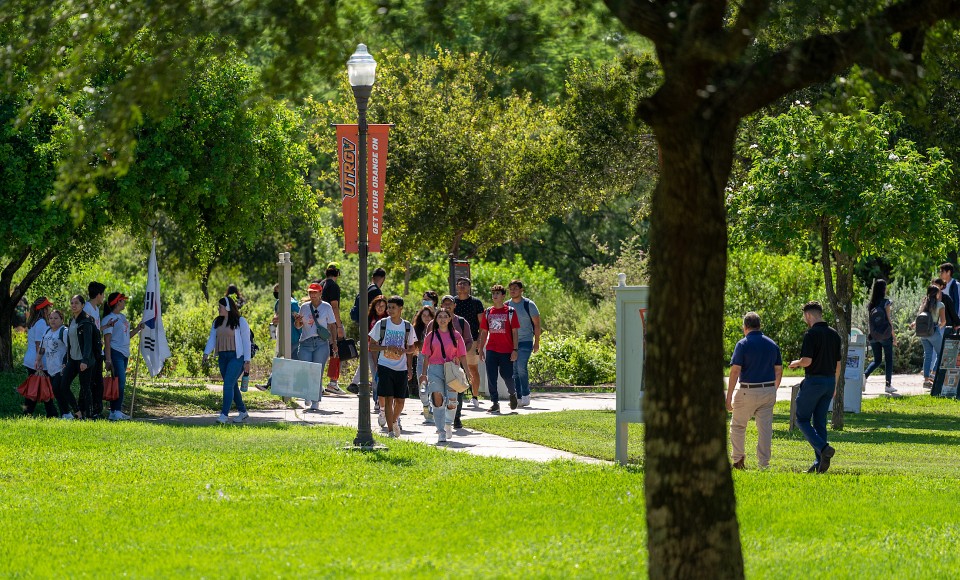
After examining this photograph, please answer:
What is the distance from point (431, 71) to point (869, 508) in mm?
17452

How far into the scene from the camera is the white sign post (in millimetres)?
12555

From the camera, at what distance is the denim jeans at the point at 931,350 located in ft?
75.2

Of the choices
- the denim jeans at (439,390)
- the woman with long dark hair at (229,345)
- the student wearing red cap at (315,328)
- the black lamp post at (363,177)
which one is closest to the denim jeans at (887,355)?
the student wearing red cap at (315,328)

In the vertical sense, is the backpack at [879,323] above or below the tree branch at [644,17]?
below

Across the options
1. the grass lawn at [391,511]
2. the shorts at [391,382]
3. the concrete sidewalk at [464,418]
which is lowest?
the grass lawn at [391,511]

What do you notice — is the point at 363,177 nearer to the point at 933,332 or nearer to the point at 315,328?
the point at 315,328

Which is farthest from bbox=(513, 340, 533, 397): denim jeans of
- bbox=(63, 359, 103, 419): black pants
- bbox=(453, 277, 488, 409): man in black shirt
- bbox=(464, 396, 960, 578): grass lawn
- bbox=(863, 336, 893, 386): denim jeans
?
bbox=(863, 336, 893, 386): denim jeans

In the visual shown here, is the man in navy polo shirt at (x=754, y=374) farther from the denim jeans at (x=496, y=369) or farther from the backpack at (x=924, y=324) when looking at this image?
the backpack at (x=924, y=324)

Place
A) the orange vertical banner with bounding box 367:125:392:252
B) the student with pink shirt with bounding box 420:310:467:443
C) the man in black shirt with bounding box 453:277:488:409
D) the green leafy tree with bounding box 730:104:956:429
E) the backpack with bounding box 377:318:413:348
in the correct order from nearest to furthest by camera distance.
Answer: the student with pink shirt with bounding box 420:310:467:443 < the backpack with bounding box 377:318:413:348 < the green leafy tree with bounding box 730:104:956:429 < the man in black shirt with bounding box 453:277:488:409 < the orange vertical banner with bounding box 367:125:392:252

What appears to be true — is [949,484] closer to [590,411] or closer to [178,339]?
[590,411]

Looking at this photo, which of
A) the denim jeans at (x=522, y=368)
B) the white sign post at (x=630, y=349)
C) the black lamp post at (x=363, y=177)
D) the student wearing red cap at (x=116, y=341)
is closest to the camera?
the white sign post at (x=630, y=349)

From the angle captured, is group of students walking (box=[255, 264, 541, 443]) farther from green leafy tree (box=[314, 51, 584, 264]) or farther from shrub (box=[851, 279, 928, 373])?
shrub (box=[851, 279, 928, 373])

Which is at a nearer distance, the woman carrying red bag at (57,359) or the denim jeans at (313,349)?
the woman carrying red bag at (57,359)

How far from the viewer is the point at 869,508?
403 inches
